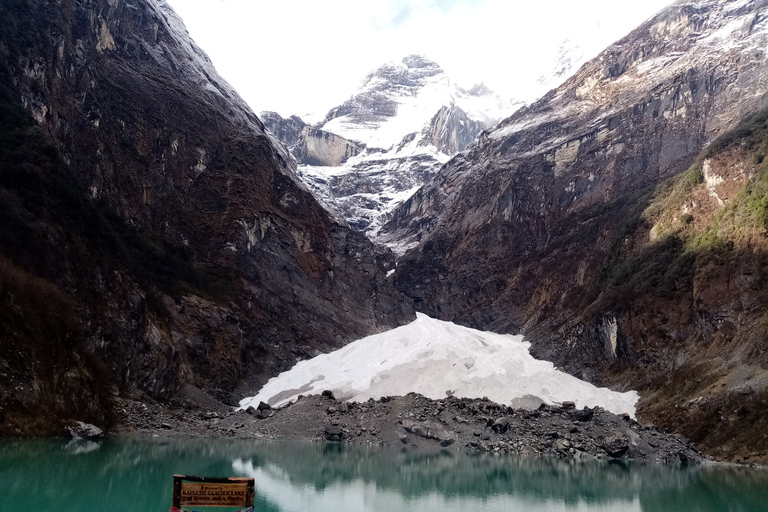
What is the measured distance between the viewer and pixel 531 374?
56719 mm

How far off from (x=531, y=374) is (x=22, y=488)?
46.8m

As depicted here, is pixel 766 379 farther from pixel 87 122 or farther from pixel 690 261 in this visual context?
pixel 87 122

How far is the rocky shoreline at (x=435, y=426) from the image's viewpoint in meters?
39.3

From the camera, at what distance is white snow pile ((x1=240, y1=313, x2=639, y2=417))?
51.5 meters

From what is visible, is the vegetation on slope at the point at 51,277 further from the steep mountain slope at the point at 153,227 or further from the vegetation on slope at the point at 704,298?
the vegetation on slope at the point at 704,298

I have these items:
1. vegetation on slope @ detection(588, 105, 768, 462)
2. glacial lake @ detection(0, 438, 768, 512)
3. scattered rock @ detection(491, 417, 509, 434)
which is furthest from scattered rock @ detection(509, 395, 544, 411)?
glacial lake @ detection(0, 438, 768, 512)

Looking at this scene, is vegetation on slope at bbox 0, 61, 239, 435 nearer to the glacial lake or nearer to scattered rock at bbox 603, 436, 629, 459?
the glacial lake

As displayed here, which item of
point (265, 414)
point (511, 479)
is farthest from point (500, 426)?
point (265, 414)

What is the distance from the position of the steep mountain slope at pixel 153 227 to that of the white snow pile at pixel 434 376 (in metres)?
5.51

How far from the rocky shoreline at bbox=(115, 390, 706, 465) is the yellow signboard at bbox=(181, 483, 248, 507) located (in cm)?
2895

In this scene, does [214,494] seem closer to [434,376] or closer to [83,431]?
[83,431]

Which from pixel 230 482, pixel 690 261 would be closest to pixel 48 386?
pixel 230 482

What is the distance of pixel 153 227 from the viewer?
62906 mm

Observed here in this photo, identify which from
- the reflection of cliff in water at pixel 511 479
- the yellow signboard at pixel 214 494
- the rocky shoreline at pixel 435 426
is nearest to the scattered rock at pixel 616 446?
the rocky shoreline at pixel 435 426
